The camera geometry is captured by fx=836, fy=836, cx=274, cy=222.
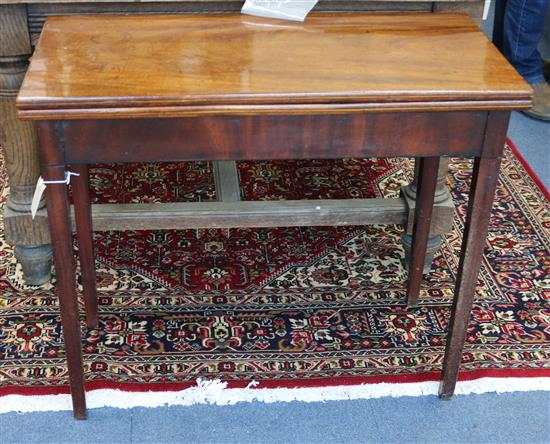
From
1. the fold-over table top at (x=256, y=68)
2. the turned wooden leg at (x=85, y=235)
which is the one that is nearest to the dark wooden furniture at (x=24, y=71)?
the fold-over table top at (x=256, y=68)

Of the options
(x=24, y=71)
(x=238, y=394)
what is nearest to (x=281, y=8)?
(x=24, y=71)

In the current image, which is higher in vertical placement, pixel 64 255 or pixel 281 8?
pixel 281 8

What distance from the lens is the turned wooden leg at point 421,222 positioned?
221 centimetres

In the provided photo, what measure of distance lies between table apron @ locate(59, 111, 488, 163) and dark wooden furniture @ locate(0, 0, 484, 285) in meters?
0.55

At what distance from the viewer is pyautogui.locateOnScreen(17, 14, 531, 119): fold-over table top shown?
1.58m

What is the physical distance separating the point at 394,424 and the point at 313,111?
833 mm

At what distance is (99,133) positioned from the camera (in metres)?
1.63

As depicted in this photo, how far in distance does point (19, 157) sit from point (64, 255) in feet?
1.95

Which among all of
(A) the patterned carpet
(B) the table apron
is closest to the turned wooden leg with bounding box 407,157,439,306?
(A) the patterned carpet

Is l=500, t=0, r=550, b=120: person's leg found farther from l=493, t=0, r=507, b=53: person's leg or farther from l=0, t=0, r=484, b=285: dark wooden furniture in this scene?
l=0, t=0, r=484, b=285: dark wooden furniture

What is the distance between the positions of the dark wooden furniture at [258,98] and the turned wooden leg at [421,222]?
366 millimetres

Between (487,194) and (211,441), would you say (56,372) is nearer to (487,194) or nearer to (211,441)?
(211,441)

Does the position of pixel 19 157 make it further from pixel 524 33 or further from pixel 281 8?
pixel 524 33

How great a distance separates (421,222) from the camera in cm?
229
